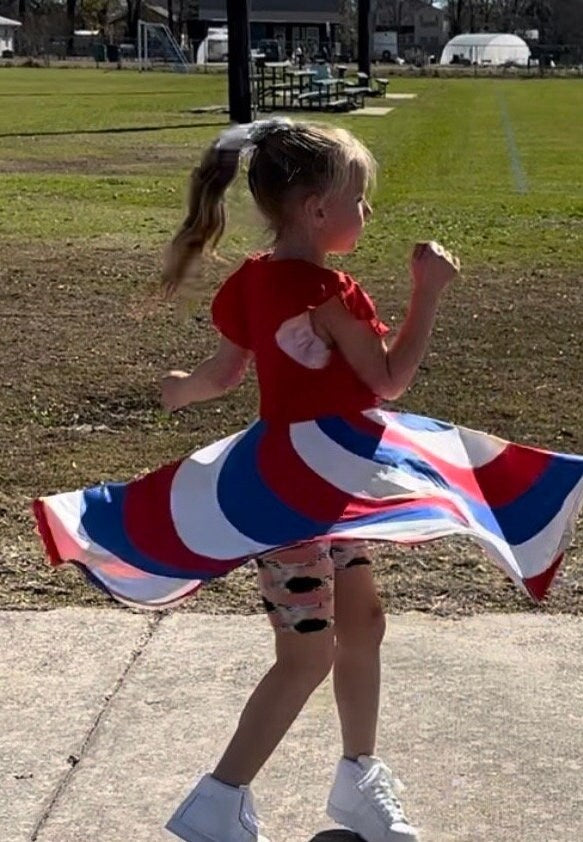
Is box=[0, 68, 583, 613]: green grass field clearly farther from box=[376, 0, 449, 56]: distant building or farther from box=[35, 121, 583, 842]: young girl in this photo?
box=[376, 0, 449, 56]: distant building

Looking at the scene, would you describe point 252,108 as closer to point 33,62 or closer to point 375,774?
point 375,774

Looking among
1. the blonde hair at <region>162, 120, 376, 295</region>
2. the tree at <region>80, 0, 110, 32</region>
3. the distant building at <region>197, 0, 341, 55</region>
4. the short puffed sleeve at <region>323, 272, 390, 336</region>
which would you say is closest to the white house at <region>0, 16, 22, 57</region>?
the tree at <region>80, 0, 110, 32</region>

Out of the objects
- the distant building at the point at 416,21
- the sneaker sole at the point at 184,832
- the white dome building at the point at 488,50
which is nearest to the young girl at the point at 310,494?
the sneaker sole at the point at 184,832

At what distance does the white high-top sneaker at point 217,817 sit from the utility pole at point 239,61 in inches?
1021

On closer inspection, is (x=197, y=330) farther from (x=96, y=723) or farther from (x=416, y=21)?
(x=416, y=21)

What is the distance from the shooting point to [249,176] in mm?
2707

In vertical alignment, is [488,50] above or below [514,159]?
below

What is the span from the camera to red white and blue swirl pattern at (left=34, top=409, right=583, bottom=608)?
2555mm

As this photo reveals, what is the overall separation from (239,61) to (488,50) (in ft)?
274

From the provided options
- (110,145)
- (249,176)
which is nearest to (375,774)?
(249,176)

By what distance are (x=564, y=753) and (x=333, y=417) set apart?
948 mm

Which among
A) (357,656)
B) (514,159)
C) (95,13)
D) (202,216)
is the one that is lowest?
(95,13)

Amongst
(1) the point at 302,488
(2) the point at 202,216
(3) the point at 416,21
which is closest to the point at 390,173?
(2) the point at 202,216

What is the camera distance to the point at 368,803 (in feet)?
9.04
